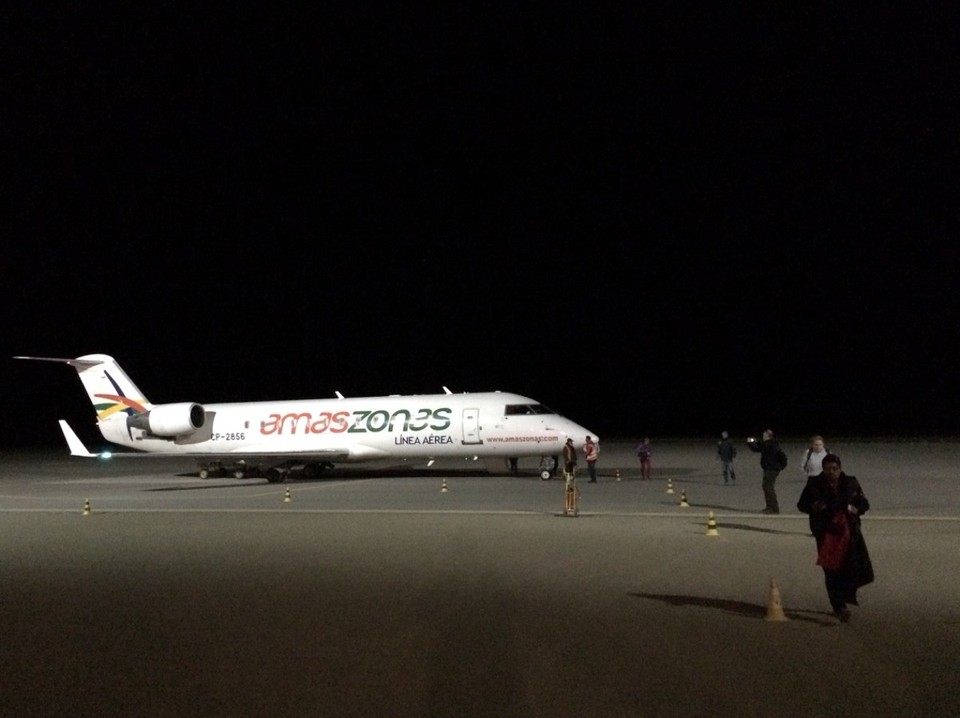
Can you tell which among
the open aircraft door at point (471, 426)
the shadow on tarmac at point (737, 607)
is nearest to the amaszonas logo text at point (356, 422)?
the open aircraft door at point (471, 426)

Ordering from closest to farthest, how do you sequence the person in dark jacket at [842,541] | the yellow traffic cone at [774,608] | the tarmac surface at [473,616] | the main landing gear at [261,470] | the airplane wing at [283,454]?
the tarmac surface at [473,616]
the person in dark jacket at [842,541]
the yellow traffic cone at [774,608]
the airplane wing at [283,454]
the main landing gear at [261,470]

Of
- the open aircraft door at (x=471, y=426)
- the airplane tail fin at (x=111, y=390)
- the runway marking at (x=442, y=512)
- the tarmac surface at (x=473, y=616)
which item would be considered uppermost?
the airplane tail fin at (x=111, y=390)

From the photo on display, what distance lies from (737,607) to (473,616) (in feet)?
8.51

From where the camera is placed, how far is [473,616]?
8.66 meters

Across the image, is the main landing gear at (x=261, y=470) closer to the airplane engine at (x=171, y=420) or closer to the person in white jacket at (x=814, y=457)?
the airplane engine at (x=171, y=420)

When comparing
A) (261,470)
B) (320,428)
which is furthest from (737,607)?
(261,470)

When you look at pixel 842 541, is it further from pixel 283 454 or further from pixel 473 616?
pixel 283 454

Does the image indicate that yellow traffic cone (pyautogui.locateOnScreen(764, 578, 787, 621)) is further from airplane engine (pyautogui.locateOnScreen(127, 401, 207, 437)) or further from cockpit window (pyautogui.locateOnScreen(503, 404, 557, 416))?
airplane engine (pyautogui.locateOnScreen(127, 401, 207, 437))

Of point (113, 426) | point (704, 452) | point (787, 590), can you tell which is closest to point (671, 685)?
point (787, 590)

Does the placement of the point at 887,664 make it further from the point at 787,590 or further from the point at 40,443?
the point at 40,443

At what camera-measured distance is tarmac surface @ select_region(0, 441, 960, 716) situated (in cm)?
613

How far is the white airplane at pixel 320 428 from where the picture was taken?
28.5 m

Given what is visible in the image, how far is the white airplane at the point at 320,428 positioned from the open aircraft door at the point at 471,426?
0.03 metres

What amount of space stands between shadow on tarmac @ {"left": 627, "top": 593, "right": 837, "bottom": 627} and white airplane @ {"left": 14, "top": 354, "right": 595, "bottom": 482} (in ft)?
58.1
